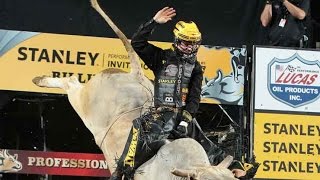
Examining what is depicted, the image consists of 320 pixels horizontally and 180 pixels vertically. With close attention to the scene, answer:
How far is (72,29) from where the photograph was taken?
8742mm

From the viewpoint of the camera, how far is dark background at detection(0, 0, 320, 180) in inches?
332

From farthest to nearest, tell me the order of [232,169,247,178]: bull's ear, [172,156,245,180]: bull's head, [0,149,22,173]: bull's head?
1. [0,149,22,173]: bull's head
2. [232,169,247,178]: bull's ear
3. [172,156,245,180]: bull's head

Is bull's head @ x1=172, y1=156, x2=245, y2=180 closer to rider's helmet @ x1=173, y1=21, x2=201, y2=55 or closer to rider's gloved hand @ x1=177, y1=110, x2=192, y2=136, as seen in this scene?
rider's gloved hand @ x1=177, y1=110, x2=192, y2=136

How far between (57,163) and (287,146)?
278cm

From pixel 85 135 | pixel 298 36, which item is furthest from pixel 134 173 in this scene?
pixel 298 36

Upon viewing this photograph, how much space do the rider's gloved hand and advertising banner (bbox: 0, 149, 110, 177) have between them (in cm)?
228

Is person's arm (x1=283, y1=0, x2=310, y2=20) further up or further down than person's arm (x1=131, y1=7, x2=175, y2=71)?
further up

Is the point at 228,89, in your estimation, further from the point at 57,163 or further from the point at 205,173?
the point at 205,173

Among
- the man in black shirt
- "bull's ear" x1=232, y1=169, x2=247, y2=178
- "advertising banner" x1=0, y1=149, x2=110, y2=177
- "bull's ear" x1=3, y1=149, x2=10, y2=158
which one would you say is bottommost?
"advertising banner" x1=0, y1=149, x2=110, y2=177

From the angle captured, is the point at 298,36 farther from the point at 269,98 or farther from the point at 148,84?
the point at 148,84

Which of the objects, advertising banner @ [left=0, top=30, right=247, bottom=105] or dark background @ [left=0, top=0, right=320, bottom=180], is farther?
dark background @ [left=0, top=0, right=320, bottom=180]

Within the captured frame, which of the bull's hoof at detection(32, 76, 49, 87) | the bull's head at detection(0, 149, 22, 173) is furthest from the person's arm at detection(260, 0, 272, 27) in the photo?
the bull's head at detection(0, 149, 22, 173)

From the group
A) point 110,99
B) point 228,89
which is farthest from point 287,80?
point 110,99

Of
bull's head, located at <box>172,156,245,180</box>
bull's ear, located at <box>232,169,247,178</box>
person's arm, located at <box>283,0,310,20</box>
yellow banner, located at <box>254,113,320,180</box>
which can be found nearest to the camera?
bull's head, located at <box>172,156,245,180</box>
